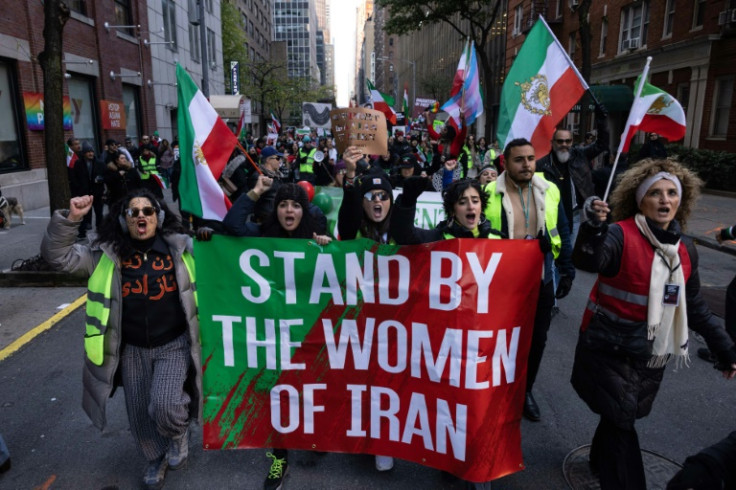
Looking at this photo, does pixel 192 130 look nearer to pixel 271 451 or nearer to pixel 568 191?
pixel 271 451

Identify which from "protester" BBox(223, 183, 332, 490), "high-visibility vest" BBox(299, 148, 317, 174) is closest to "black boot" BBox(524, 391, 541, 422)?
"protester" BBox(223, 183, 332, 490)

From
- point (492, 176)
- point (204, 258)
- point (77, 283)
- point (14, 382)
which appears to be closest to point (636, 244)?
point (204, 258)

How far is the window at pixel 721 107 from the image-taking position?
16.8 m

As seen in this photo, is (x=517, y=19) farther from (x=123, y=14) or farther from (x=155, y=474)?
(x=155, y=474)

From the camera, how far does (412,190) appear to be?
3.27 meters

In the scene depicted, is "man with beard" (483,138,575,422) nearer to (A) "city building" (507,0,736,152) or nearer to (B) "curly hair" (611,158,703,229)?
(B) "curly hair" (611,158,703,229)

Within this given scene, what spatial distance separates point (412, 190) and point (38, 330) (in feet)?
15.3

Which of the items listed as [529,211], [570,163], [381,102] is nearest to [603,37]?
[381,102]

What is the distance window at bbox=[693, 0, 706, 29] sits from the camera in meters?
17.7

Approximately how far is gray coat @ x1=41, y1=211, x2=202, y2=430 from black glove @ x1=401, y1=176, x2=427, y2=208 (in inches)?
52.8

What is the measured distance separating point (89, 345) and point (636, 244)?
2.98 metres

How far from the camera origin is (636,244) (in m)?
2.63

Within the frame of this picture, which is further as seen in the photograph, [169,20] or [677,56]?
[169,20]

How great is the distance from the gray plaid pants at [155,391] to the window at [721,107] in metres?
19.2
